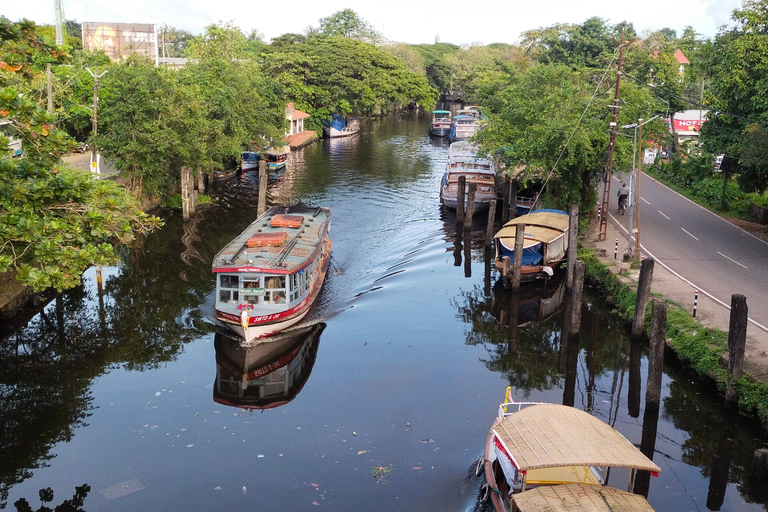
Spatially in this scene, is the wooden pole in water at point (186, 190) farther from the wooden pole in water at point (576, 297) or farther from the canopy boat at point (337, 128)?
the canopy boat at point (337, 128)

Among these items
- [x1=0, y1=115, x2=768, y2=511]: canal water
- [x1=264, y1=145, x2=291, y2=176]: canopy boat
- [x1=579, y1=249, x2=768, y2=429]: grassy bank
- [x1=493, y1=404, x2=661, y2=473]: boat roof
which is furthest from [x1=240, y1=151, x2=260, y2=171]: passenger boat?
[x1=493, y1=404, x2=661, y2=473]: boat roof

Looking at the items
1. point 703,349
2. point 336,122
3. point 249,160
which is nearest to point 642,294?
point 703,349

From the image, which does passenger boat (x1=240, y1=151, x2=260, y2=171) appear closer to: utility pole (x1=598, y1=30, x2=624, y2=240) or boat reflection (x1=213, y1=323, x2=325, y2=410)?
utility pole (x1=598, y1=30, x2=624, y2=240)

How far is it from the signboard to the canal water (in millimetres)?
60481

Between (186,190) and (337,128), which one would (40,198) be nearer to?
(186,190)

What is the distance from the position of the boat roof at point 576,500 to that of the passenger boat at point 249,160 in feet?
159

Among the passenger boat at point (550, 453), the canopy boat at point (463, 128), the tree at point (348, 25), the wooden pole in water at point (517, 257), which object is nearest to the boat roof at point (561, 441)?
the passenger boat at point (550, 453)

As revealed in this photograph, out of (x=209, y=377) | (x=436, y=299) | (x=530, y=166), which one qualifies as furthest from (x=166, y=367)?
(x=530, y=166)

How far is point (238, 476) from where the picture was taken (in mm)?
17062

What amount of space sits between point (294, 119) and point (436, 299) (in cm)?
5140

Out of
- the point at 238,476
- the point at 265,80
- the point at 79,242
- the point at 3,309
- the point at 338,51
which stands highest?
the point at 338,51

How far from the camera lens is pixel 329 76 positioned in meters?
A: 82.7

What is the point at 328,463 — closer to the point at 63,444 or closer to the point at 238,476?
the point at 238,476

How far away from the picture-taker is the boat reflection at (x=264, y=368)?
856 inches
